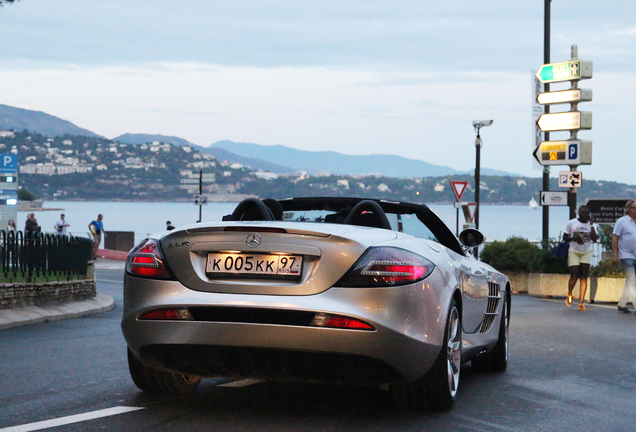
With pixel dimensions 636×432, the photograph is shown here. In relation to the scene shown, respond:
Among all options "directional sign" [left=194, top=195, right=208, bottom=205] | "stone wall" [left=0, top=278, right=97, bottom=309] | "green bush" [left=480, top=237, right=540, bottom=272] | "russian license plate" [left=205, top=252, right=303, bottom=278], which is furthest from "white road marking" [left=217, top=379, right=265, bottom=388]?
"directional sign" [left=194, top=195, right=208, bottom=205]

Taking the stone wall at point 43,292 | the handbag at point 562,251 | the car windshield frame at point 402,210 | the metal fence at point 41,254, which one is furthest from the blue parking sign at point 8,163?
the car windshield frame at point 402,210

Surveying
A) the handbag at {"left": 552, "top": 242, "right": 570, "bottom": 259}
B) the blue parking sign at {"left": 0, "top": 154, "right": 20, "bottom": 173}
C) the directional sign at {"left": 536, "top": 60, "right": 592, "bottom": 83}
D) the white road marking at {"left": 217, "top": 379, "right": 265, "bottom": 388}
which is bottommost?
the white road marking at {"left": 217, "top": 379, "right": 265, "bottom": 388}

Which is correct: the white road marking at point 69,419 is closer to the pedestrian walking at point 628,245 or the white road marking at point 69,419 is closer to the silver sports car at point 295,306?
the silver sports car at point 295,306

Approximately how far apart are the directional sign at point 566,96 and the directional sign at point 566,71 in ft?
1.07

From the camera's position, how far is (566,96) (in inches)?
939

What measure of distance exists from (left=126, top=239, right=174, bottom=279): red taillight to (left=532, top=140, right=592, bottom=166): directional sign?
19.1 m

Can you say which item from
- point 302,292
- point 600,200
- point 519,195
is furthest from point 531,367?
point 519,195

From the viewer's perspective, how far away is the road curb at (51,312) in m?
12.7

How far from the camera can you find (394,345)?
555 centimetres

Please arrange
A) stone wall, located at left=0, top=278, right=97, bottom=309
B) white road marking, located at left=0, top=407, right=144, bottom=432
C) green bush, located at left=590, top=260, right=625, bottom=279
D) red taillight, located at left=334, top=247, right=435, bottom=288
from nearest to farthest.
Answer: white road marking, located at left=0, top=407, right=144, bottom=432
red taillight, located at left=334, top=247, right=435, bottom=288
stone wall, located at left=0, top=278, right=97, bottom=309
green bush, located at left=590, top=260, right=625, bottom=279

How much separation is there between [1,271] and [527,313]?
7965mm

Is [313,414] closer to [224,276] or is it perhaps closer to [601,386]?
[224,276]

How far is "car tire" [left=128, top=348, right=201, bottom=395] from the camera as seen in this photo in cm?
643

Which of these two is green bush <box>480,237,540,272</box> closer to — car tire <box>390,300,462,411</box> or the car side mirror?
the car side mirror
